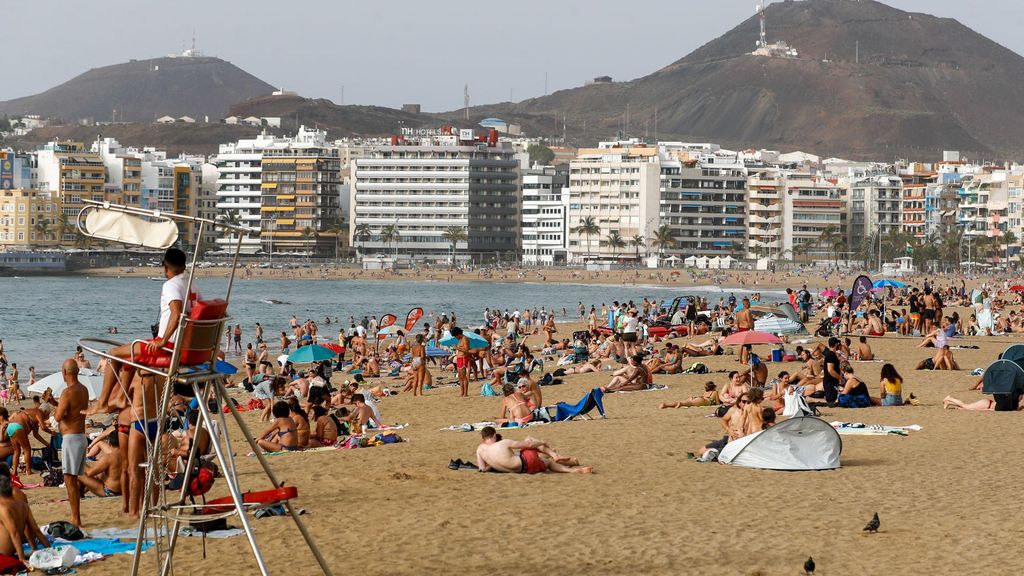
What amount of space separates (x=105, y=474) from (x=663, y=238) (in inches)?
4640

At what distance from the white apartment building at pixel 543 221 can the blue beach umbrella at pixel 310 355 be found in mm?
108833

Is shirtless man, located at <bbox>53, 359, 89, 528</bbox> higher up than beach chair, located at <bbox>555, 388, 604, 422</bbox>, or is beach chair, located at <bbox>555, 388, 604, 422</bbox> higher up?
shirtless man, located at <bbox>53, 359, 89, 528</bbox>

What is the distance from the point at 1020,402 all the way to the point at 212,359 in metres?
12.4

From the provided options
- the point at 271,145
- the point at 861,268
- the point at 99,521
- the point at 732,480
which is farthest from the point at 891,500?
the point at 271,145

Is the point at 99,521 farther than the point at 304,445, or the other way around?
the point at 304,445

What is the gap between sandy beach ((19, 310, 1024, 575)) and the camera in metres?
8.42

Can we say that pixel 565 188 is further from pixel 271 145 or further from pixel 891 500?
pixel 891 500

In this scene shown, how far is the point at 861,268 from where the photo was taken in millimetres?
120062

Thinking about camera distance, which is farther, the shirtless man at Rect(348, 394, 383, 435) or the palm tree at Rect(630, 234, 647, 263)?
the palm tree at Rect(630, 234, 647, 263)

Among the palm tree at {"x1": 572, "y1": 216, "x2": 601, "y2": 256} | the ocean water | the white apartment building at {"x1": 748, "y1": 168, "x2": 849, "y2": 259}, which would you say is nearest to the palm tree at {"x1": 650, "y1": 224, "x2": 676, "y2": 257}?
the palm tree at {"x1": 572, "y1": 216, "x2": 601, "y2": 256}

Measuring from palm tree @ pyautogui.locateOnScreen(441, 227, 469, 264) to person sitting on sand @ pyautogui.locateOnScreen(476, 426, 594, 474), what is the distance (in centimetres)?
12037

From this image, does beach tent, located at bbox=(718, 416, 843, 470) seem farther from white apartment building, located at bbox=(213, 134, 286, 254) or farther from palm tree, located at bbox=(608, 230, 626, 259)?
white apartment building, located at bbox=(213, 134, 286, 254)

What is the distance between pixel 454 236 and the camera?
13250cm

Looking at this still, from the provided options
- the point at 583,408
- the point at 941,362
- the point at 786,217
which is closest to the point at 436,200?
the point at 786,217
